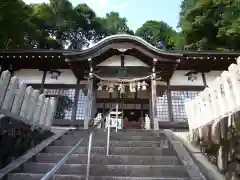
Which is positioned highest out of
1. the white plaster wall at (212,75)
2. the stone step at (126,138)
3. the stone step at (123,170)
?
the white plaster wall at (212,75)

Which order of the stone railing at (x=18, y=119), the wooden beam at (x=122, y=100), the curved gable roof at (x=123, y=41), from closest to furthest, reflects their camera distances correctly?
the stone railing at (x=18, y=119)
the curved gable roof at (x=123, y=41)
the wooden beam at (x=122, y=100)

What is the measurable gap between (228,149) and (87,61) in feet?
24.0

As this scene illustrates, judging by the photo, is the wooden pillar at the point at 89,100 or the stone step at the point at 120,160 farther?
the wooden pillar at the point at 89,100

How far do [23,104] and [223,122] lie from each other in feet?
15.6

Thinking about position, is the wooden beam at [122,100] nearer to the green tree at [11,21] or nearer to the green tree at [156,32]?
the green tree at [11,21]

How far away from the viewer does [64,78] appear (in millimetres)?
11508

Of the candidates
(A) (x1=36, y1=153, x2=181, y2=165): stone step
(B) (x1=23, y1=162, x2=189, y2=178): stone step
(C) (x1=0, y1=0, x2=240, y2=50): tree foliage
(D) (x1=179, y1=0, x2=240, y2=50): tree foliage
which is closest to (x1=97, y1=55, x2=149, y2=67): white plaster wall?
(C) (x1=0, y1=0, x2=240, y2=50): tree foliage

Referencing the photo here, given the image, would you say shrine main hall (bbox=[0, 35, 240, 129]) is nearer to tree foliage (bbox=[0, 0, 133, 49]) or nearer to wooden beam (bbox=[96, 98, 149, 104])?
wooden beam (bbox=[96, 98, 149, 104])

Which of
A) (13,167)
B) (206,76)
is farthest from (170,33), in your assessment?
(13,167)

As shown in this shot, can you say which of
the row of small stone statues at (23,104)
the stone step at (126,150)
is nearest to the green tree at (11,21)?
the row of small stone statues at (23,104)

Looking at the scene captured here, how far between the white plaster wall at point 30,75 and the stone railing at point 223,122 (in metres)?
8.60

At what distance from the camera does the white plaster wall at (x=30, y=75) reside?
37.4 feet

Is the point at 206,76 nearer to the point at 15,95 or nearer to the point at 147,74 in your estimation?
the point at 147,74

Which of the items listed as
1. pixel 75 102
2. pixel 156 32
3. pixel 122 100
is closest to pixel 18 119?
pixel 75 102
